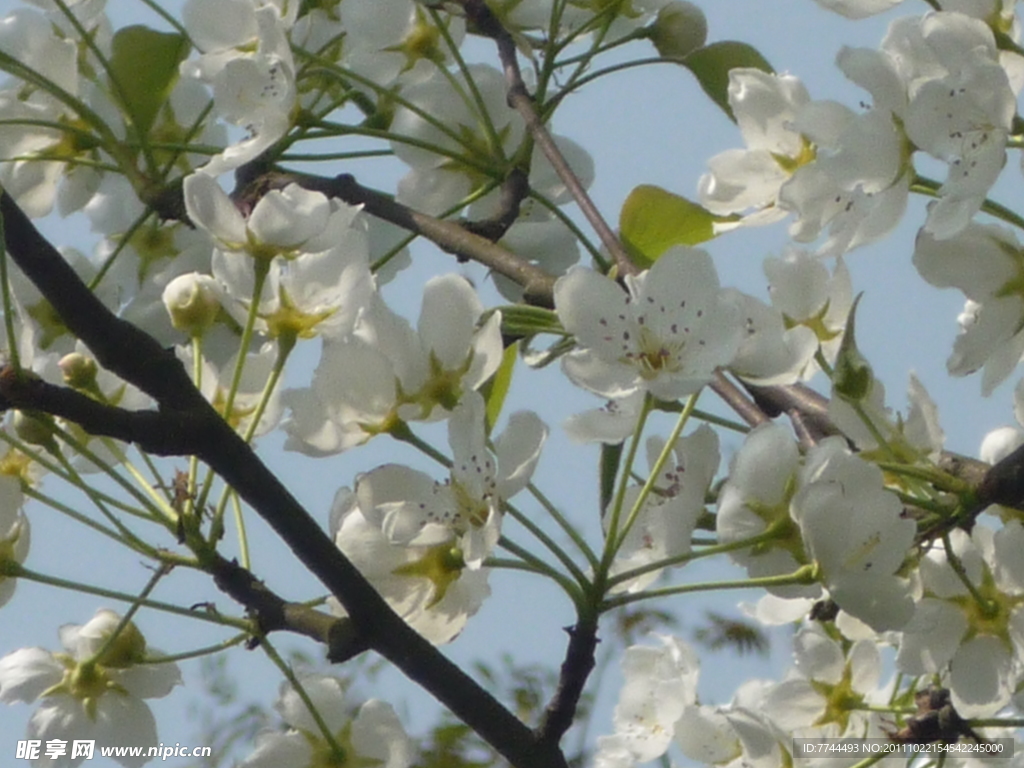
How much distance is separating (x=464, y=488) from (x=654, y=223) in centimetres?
32

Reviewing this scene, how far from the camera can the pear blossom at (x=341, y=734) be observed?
35.4 inches

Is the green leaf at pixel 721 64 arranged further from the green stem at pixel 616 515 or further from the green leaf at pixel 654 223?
the green stem at pixel 616 515

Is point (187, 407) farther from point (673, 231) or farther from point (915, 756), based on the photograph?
point (915, 756)

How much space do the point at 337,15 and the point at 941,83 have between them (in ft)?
1.91

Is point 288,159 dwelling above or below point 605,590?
above

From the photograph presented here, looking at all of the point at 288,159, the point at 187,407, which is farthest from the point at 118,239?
the point at 187,407

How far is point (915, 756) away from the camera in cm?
108

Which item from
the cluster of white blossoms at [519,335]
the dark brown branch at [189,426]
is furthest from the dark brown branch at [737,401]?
the dark brown branch at [189,426]

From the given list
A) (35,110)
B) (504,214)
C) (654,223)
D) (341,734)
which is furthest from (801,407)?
(35,110)

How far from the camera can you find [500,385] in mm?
882

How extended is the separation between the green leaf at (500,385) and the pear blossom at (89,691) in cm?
27

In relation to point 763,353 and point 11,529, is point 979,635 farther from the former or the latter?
point 11,529

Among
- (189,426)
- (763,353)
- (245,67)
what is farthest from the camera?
(245,67)

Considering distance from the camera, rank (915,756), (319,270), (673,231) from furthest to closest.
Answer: (915,756) → (673,231) → (319,270)
